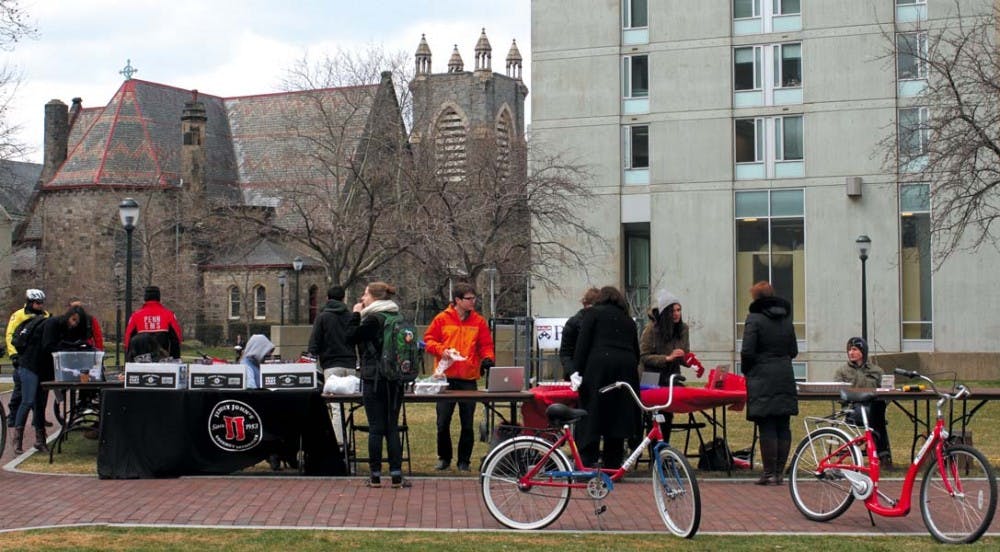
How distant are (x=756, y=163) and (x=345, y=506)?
111ft

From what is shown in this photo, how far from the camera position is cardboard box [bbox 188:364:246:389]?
44.1ft

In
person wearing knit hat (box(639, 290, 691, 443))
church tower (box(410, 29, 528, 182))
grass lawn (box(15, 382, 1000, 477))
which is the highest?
church tower (box(410, 29, 528, 182))

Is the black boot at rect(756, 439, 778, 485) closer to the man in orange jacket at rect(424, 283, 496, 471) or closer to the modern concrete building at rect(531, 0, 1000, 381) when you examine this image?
the man in orange jacket at rect(424, 283, 496, 471)

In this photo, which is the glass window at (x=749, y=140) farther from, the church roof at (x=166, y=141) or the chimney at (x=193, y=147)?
the chimney at (x=193, y=147)

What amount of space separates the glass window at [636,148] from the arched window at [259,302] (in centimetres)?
Answer: 3691

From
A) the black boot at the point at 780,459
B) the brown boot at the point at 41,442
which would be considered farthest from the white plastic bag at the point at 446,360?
the brown boot at the point at 41,442

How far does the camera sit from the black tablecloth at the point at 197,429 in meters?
13.4

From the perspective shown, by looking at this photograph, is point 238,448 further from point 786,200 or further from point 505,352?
point 786,200

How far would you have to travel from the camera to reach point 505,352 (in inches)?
1591

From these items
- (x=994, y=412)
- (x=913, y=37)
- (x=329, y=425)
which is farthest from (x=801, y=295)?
(x=329, y=425)

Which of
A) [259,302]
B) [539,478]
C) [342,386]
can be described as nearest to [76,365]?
[342,386]

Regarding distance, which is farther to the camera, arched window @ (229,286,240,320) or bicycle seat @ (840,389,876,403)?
arched window @ (229,286,240,320)

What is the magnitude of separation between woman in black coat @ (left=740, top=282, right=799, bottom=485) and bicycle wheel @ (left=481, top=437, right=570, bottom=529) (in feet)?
Result: 10.0

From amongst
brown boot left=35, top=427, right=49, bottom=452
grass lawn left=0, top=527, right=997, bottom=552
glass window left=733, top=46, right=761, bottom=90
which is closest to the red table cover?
grass lawn left=0, top=527, right=997, bottom=552
